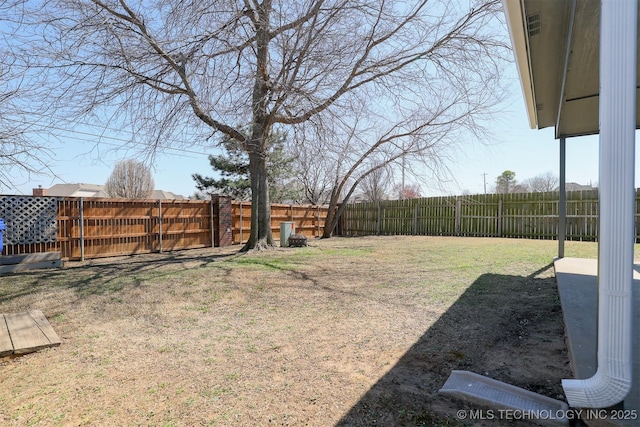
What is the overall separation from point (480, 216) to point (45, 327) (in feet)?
46.9

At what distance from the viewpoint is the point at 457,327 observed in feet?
11.1

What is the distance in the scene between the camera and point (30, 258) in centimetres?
706

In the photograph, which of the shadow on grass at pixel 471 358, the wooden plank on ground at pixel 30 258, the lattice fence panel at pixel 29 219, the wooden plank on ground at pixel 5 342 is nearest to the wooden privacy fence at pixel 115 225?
the lattice fence panel at pixel 29 219

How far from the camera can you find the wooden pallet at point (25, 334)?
9.65 ft

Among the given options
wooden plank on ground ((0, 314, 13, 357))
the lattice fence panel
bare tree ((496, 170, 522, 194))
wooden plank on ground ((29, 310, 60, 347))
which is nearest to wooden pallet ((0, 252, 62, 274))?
the lattice fence panel

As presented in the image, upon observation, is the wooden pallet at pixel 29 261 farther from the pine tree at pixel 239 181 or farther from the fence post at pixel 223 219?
the pine tree at pixel 239 181

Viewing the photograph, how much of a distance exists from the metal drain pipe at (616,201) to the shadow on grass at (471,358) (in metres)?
0.67

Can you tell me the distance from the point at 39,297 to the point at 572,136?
902 cm

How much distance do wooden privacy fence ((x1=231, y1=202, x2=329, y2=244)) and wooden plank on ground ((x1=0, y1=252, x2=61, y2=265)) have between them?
566 centimetres

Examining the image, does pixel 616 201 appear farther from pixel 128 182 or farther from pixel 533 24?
pixel 128 182

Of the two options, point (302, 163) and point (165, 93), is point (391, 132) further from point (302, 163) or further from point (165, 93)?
point (165, 93)

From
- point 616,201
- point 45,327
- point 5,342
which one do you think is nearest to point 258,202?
point 45,327

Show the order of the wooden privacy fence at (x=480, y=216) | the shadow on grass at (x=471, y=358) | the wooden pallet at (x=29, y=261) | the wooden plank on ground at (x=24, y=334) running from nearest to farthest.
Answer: the shadow on grass at (x=471, y=358)
the wooden plank on ground at (x=24, y=334)
the wooden pallet at (x=29, y=261)
the wooden privacy fence at (x=480, y=216)

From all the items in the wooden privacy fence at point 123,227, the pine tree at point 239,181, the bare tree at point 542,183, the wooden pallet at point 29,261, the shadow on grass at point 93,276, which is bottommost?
the shadow on grass at point 93,276
